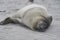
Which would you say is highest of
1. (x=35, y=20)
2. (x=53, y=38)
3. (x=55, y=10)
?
(x=55, y=10)

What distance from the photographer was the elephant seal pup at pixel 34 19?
4.97m

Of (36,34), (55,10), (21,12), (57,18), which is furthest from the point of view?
(55,10)

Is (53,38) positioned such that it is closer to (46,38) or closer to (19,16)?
(46,38)

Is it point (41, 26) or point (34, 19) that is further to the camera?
point (34, 19)

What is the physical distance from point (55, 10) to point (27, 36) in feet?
9.46

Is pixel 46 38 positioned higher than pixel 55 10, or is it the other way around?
pixel 55 10

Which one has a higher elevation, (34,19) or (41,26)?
(34,19)

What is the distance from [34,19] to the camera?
5.05 metres

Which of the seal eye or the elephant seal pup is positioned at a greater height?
the elephant seal pup

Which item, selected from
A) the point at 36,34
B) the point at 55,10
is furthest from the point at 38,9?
the point at 55,10

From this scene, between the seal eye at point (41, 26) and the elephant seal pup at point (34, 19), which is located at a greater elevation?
the elephant seal pup at point (34, 19)

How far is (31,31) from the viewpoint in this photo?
5.00 meters

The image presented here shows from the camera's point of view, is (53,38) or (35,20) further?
(35,20)

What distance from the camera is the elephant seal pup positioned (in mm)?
4973
